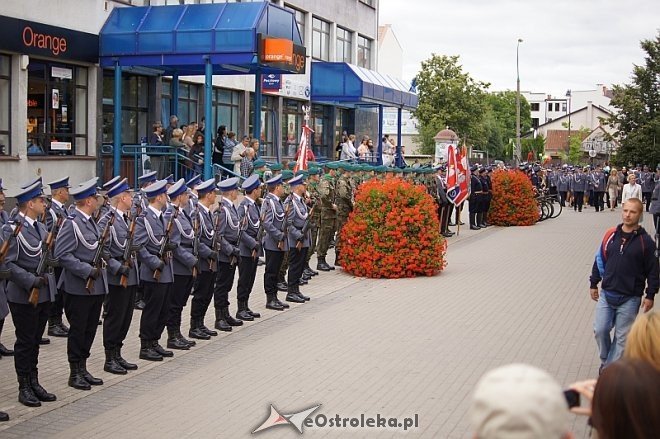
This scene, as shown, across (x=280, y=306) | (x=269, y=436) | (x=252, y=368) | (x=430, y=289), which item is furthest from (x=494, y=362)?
(x=430, y=289)

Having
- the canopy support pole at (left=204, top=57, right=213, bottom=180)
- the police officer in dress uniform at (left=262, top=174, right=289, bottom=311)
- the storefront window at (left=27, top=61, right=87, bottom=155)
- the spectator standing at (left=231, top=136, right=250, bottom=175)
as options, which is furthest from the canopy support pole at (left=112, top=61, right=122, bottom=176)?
the police officer in dress uniform at (left=262, top=174, right=289, bottom=311)

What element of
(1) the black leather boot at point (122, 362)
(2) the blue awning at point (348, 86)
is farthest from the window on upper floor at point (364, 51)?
(1) the black leather boot at point (122, 362)

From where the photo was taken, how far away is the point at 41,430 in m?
7.89

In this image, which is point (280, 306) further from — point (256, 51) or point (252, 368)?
point (256, 51)

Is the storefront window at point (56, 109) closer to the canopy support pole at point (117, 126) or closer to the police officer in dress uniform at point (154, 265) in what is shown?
the canopy support pole at point (117, 126)

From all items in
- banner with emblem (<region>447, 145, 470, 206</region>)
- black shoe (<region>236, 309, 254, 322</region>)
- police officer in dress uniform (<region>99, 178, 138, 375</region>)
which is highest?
banner with emblem (<region>447, 145, 470, 206</region>)

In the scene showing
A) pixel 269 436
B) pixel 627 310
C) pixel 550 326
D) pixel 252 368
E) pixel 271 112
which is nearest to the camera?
pixel 269 436

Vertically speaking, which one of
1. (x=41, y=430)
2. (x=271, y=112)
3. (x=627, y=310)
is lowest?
(x=41, y=430)

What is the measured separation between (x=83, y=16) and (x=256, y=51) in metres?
4.33

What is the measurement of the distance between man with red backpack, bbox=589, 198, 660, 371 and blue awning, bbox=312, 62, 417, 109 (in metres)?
27.3

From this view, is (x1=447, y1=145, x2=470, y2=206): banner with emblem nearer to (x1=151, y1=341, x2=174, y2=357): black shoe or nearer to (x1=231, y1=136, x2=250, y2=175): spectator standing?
(x1=231, y1=136, x2=250, y2=175): spectator standing

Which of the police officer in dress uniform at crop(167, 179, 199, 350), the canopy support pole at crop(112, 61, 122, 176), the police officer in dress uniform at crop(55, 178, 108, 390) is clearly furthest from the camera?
the canopy support pole at crop(112, 61, 122, 176)

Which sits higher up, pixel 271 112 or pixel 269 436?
pixel 271 112

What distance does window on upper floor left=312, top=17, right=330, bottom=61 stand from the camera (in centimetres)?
3975
